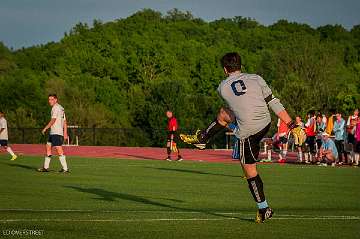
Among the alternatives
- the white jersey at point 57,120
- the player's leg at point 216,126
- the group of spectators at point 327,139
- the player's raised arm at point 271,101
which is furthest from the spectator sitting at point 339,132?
the player's raised arm at point 271,101

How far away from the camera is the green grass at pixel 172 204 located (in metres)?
11.6

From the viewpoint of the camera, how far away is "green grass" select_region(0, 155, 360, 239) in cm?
1162

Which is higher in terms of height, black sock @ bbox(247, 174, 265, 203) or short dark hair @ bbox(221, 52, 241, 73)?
short dark hair @ bbox(221, 52, 241, 73)

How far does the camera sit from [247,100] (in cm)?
1286

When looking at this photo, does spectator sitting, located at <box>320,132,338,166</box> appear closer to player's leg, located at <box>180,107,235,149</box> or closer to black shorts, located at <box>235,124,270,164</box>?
player's leg, located at <box>180,107,235,149</box>

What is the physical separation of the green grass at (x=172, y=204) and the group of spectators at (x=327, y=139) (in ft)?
25.0

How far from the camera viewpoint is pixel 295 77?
282ft

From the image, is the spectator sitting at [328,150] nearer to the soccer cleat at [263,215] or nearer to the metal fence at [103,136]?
the soccer cleat at [263,215]

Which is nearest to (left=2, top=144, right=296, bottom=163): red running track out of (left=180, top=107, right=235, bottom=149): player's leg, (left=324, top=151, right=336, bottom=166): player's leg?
(left=324, top=151, right=336, bottom=166): player's leg

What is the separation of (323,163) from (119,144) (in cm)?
3168

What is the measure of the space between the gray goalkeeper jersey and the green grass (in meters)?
1.35

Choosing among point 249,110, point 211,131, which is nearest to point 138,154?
point 211,131

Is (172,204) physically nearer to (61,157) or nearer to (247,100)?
(247,100)

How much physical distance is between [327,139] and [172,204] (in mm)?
20586
